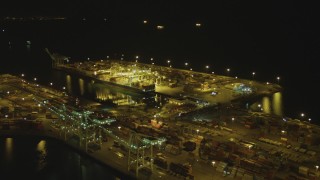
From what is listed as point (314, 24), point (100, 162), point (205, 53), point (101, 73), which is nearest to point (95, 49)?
point (205, 53)

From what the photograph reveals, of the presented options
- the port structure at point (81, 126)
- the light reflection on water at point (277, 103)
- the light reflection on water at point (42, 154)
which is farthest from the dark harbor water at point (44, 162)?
the light reflection on water at point (277, 103)

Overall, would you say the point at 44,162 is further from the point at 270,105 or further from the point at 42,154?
the point at 270,105

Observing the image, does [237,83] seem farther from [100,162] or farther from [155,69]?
[100,162]

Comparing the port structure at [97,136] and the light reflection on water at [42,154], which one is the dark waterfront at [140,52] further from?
the light reflection on water at [42,154]

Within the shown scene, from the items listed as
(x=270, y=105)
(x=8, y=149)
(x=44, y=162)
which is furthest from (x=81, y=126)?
(x=270, y=105)

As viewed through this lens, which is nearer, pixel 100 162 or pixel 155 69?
pixel 100 162

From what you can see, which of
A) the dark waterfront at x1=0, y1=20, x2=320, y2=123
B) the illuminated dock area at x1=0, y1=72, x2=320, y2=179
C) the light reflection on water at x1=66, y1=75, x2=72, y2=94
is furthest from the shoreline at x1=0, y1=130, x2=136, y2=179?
the dark waterfront at x1=0, y1=20, x2=320, y2=123

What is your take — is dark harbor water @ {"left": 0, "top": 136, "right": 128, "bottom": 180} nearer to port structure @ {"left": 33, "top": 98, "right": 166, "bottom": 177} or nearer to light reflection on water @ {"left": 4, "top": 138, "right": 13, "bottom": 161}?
light reflection on water @ {"left": 4, "top": 138, "right": 13, "bottom": 161}
